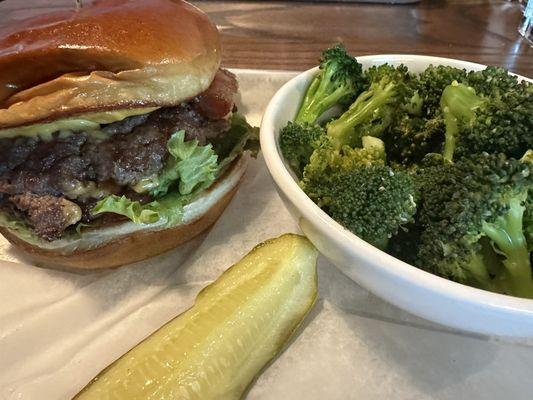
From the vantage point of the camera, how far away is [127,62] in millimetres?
1327

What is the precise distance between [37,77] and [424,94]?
1.03 meters

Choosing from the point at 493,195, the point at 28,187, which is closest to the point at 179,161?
the point at 28,187

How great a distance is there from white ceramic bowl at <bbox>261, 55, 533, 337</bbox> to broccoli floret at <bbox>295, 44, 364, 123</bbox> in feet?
0.77

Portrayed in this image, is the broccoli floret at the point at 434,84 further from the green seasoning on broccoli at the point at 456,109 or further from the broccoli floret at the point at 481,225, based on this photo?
the broccoli floret at the point at 481,225

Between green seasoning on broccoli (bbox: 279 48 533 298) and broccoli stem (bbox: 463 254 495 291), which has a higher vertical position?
green seasoning on broccoli (bbox: 279 48 533 298)

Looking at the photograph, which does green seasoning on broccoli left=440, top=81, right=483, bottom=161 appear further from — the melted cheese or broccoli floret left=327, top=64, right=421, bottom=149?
the melted cheese

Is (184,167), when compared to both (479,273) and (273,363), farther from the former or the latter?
(479,273)

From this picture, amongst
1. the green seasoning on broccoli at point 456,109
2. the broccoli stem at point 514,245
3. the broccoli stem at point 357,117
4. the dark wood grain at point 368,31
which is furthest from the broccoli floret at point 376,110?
the dark wood grain at point 368,31

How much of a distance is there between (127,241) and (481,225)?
90 cm

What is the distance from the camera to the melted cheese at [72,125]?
1345 millimetres

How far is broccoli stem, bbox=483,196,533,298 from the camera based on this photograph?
1102mm

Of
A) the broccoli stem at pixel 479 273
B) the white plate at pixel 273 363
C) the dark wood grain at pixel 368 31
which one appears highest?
the broccoli stem at pixel 479 273

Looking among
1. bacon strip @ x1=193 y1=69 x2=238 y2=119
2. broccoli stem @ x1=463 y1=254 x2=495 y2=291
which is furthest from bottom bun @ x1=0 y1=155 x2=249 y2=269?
broccoli stem @ x1=463 y1=254 x2=495 y2=291

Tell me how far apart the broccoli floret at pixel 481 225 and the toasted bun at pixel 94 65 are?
71 centimetres
